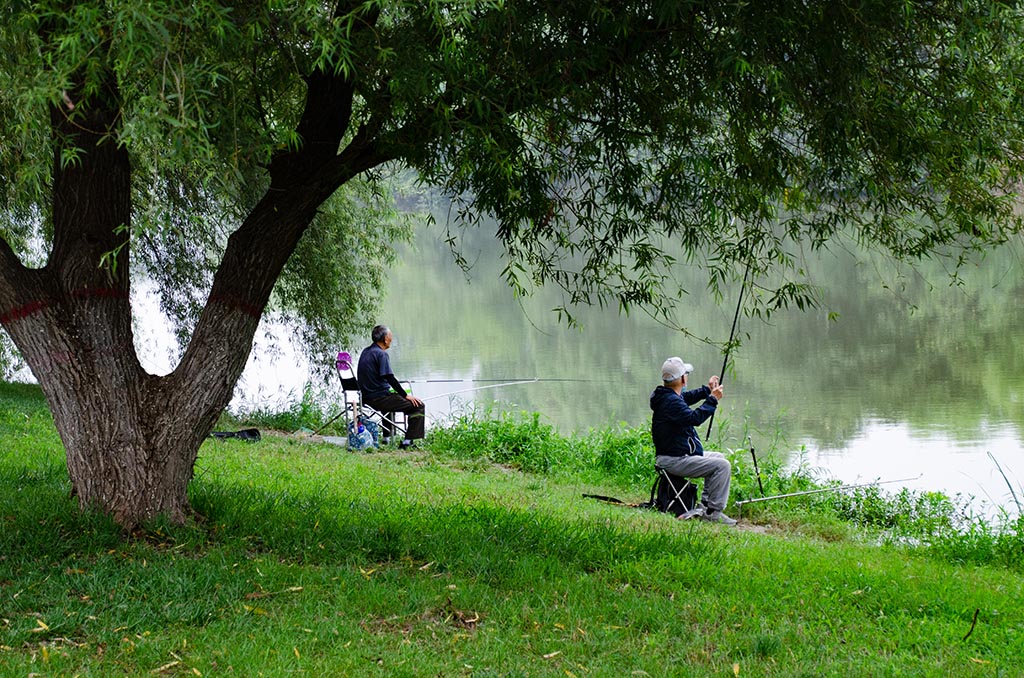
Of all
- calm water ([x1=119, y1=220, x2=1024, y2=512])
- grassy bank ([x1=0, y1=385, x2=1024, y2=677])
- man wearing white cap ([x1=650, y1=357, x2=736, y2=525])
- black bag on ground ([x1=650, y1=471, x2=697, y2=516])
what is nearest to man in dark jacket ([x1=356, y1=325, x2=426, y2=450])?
calm water ([x1=119, y1=220, x2=1024, y2=512])

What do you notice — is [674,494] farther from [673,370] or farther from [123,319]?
[123,319]

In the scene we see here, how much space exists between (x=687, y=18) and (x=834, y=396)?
12985mm

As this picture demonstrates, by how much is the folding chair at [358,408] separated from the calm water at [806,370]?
1.94 m

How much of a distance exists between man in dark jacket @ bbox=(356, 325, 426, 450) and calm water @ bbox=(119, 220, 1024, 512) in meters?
2.24

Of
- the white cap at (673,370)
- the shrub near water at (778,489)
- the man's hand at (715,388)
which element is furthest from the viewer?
the white cap at (673,370)

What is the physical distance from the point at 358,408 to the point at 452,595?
675 centimetres

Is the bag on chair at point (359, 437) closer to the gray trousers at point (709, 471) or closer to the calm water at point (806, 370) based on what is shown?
the calm water at point (806, 370)

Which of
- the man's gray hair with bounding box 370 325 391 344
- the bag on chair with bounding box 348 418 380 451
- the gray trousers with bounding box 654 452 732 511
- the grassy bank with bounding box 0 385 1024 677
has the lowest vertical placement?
the grassy bank with bounding box 0 385 1024 677

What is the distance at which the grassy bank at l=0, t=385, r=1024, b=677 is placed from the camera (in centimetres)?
409

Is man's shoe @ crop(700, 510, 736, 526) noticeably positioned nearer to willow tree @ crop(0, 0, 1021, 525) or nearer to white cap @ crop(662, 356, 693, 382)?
white cap @ crop(662, 356, 693, 382)

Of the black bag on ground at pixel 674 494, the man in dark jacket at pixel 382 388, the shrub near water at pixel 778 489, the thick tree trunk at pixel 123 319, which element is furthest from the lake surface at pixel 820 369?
the thick tree trunk at pixel 123 319

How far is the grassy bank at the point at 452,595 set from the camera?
13.4 feet

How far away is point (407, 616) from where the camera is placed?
4.54m

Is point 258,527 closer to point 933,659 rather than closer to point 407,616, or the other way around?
point 407,616
